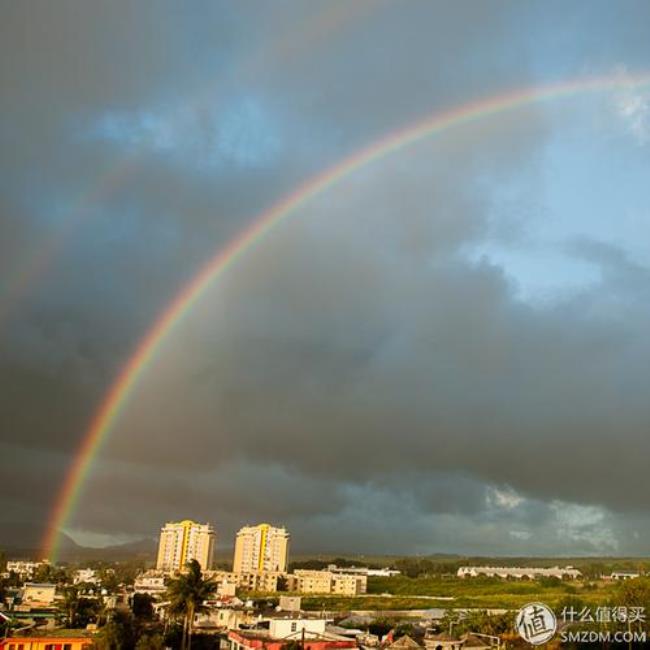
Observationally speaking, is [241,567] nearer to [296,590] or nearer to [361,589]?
[296,590]

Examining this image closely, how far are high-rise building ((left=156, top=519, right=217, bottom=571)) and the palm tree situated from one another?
123962mm

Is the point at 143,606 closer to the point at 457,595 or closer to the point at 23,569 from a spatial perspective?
the point at 457,595

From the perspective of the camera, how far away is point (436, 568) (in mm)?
194250

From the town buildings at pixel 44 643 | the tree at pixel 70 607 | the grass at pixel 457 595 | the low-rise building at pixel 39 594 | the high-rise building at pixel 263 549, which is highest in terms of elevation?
the high-rise building at pixel 263 549

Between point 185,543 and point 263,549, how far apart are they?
61.0 ft

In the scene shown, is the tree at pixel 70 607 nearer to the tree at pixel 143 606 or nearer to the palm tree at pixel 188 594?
the tree at pixel 143 606

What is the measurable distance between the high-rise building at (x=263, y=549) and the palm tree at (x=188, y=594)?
384 feet

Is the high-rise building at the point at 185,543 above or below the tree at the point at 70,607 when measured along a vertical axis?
above

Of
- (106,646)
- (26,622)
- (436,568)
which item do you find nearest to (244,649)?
(106,646)

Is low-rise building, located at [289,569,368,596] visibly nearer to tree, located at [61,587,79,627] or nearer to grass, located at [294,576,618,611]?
grass, located at [294,576,618,611]

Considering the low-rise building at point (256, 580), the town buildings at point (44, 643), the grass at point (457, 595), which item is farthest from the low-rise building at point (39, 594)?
the low-rise building at point (256, 580)

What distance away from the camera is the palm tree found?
4353cm

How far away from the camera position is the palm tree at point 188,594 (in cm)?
4353

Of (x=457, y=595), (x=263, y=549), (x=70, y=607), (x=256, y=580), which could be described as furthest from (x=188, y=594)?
(x=263, y=549)
